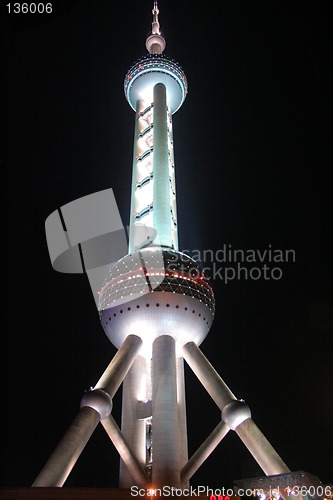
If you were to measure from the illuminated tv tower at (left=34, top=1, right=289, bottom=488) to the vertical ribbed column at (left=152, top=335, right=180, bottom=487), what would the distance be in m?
0.08

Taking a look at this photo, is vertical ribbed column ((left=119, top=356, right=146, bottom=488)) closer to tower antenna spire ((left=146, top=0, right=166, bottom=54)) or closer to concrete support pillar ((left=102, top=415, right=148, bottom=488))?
concrete support pillar ((left=102, top=415, right=148, bottom=488))

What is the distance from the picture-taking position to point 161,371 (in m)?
39.8

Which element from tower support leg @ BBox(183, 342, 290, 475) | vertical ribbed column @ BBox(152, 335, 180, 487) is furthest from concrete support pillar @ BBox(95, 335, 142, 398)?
tower support leg @ BBox(183, 342, 290, 475)

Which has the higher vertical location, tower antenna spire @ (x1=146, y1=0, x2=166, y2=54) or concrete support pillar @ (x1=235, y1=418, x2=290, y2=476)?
tower antenna spire @ (x1=146, y1=0, x2=166, y2=54)

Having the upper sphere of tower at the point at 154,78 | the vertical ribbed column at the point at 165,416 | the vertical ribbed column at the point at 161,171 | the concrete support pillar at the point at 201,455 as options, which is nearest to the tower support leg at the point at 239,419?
the concrete support pillar at the point at 201,455

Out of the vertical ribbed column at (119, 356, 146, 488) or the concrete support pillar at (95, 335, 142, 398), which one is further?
the vertical ribbed column at (119, 356, 146, 488)

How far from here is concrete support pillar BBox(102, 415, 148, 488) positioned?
122 feet

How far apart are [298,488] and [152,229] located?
86.8 ft

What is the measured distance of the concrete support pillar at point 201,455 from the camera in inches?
1502

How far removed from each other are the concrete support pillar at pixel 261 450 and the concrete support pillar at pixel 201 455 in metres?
1.93

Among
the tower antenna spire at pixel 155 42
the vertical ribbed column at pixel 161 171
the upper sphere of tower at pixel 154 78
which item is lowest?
the vertical ribbed column at pixel 161 171

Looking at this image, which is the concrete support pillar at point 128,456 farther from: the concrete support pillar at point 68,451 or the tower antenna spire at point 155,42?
the tower antenna spire at point 155,42

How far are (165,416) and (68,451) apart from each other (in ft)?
27.5

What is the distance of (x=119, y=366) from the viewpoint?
39031mm
